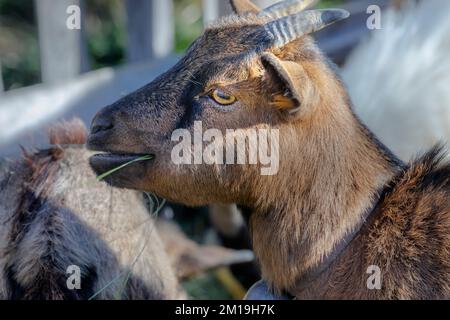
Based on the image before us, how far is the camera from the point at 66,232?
12.7ft

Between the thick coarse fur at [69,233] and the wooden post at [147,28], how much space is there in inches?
116

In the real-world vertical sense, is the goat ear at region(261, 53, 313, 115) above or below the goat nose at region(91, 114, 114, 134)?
above

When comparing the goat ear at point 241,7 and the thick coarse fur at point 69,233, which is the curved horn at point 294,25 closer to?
the goat ear at point 241,7

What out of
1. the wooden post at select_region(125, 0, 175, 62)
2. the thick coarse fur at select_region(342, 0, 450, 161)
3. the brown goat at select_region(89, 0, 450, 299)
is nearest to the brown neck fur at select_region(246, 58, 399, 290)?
the brown goat at select_region(89, 0, 450, 299)

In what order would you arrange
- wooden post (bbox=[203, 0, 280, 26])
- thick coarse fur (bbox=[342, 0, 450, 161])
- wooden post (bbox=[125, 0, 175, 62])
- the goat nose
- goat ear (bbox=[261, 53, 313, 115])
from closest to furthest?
goat ear (bbox=[261, 53, 313, 115]) → the goat nose → wooden post (bbox=[203, 0, 280, 26]) → thick coarse fur (bbox=[342, 0, 450, 161]) → wooden post (bbox=[125, 0, 175, 62])

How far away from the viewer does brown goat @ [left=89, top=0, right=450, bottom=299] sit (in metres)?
3.28

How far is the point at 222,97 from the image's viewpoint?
3277mm

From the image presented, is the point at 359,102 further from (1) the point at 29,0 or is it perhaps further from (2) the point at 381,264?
(1) the point at 29,0

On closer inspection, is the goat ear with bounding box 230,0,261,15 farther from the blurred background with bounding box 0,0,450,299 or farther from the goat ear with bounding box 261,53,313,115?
the blurred background with bounding box 0,0,450,299

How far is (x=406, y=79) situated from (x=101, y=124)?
3472mm

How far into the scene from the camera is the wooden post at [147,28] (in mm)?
7031

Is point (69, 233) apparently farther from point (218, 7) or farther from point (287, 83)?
point (218, 7)

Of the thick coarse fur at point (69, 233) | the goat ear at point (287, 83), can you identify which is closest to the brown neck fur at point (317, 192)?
the goat ear at point (287, 83)

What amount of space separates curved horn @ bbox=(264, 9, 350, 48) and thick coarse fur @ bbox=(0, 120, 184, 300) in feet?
4.46
